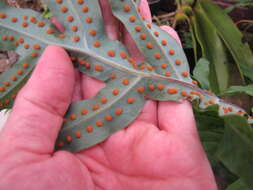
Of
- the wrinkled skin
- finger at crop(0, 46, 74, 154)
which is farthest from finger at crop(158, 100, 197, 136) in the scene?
finger at crop(0, 46, 74, 154)

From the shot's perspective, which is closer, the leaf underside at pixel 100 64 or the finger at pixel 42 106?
the finger at pixel 42 106

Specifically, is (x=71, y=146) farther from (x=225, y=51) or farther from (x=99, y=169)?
(x=225, y=51)

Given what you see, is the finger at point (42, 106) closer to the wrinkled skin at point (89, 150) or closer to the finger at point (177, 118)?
the wrinkled skin at point (89, 150)

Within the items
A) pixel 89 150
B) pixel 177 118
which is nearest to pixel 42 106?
pixel 89 150

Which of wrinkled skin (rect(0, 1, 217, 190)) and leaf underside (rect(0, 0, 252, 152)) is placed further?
leaf underside (rect(0, 0, 252, 152))

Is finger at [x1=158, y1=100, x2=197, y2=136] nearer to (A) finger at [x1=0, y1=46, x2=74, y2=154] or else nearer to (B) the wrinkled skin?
(B) the wrinkled skin

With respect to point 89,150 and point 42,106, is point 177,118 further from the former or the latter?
point 42,106

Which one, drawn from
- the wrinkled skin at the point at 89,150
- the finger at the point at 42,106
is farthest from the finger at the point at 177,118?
the finger at the point at 42,106
